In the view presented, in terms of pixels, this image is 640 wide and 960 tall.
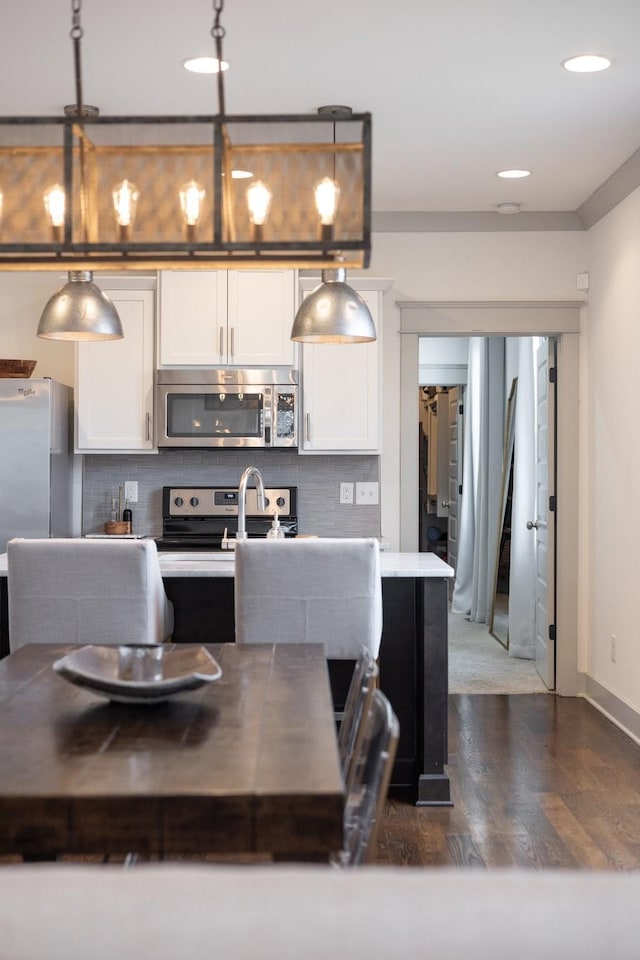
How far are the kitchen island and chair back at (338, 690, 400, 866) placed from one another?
1663mm

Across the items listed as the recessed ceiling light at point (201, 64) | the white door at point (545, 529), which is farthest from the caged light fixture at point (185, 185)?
the white door at point (545, 529)

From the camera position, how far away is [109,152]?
2.54m

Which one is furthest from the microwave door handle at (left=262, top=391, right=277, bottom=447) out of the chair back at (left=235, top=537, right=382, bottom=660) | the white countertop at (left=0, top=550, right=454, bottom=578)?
the chair back at (left=235, top=537, right=382, bottom=660)

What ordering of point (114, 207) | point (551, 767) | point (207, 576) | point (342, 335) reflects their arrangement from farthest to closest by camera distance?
point (551, 767) < point (207, 576) < point (342, 335) < point (114, 207)

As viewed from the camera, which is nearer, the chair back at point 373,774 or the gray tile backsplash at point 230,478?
the chair back at point 373,774

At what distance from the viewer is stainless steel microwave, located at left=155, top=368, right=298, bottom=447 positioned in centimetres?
561

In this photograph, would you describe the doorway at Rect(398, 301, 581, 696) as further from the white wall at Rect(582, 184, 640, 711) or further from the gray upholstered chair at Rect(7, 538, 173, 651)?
the gray upholstered chair at Rect(7, 538, 173, 651)

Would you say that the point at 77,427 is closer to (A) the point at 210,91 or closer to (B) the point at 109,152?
(A) the point at 210,91

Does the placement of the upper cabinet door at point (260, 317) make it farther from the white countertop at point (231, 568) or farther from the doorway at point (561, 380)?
the white countertop at point (231, 568)

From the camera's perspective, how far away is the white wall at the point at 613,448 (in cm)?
502

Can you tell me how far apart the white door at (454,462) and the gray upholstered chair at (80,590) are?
617 centimetres

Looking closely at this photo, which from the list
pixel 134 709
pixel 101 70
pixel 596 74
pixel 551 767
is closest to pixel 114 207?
pixel 134 709

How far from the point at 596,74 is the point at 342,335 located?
4.69ft

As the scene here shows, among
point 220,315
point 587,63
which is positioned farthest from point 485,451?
point 587,63
